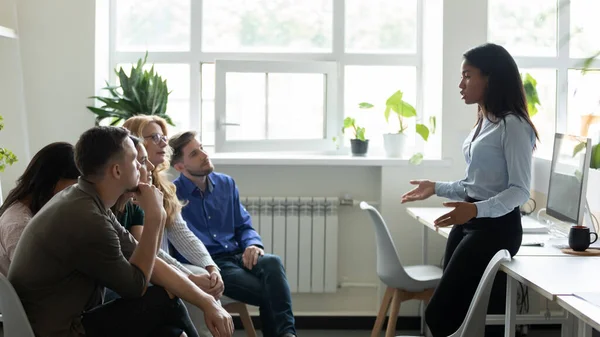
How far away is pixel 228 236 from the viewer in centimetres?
361

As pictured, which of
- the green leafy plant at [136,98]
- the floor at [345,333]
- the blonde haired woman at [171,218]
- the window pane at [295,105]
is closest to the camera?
the blonde haired woman at [171,218]

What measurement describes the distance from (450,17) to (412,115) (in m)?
0.59

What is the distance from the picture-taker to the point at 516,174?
9.27 feet

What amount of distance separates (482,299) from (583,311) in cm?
29

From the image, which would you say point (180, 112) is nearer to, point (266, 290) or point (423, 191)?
point (266, 290)

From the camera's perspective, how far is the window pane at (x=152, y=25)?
4.77 m

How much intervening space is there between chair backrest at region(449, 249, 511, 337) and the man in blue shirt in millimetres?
1049

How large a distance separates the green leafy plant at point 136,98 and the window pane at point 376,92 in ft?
3.73

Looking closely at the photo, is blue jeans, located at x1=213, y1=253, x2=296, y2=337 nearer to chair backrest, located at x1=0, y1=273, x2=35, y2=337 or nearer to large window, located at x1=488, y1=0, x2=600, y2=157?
chair backrest, located at x1=0, y1=273, x2=35, y2=337

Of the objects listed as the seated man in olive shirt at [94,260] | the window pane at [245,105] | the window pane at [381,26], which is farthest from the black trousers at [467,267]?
the window pane at [381,26]

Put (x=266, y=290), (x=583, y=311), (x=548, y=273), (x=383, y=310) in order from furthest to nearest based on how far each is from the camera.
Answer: (x=383, y=310)
(x=266, y=290)
(x=548, y=273)
(x=583, y=311)

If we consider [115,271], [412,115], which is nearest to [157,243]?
[115,271]

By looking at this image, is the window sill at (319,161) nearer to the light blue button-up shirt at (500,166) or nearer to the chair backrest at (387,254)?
the chair backrest at (387,254)

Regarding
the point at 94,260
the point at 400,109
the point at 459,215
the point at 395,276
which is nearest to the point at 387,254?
the point at 395,276
